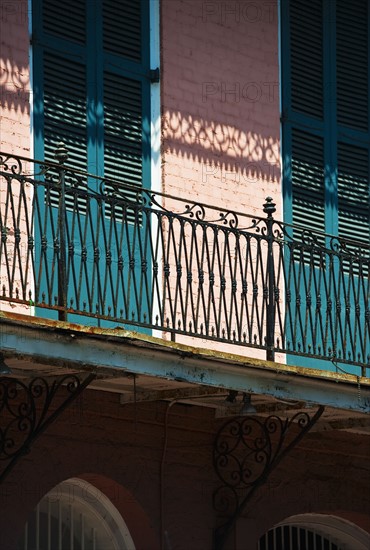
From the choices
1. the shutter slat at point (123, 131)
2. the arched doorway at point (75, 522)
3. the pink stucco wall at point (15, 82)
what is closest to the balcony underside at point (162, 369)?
the arched doorway at point (75, 522)

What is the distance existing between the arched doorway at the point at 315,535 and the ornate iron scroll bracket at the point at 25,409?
10.1 ft

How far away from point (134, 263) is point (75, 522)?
7.42 feet

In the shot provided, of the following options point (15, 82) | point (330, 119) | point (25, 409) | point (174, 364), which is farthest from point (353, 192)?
point (25, 409)

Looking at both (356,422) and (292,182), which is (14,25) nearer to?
(292,182)

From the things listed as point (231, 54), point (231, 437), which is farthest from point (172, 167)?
point (231, 437)

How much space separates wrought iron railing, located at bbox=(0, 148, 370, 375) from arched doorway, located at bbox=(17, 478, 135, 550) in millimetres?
1417

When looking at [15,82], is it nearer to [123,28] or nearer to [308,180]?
[123,28]

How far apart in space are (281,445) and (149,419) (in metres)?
1.13

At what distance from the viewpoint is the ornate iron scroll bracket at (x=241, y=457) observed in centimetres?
1347

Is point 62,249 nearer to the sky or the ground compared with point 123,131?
nearer to the ground

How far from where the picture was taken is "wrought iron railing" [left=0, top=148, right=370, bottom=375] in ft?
37.8

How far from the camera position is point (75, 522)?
1319cm

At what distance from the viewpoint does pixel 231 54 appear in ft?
48.8

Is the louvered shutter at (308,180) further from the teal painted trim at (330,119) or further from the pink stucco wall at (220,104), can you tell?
the pink stucco wall at (220,104)
